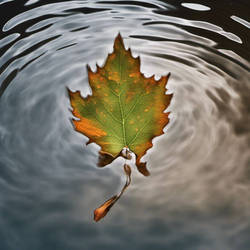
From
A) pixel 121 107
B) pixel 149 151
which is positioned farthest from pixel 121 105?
pixel 149 151

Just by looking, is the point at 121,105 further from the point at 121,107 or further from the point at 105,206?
the point at 105,206

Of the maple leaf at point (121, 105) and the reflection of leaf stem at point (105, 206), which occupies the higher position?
the maple leaf at point (121, 105)

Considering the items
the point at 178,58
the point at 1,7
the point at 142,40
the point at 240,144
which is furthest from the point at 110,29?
the point at 240,144

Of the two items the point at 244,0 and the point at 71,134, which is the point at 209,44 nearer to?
the point at 244,0

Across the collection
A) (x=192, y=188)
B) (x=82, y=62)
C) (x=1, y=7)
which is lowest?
(x=192, y=188)
